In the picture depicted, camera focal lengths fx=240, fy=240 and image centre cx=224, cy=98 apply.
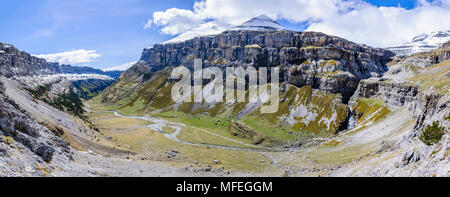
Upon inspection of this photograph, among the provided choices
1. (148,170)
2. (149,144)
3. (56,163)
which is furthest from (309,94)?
(56,163)

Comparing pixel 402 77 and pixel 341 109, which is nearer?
pixel 341 109

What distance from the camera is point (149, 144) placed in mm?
104312

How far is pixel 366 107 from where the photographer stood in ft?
412

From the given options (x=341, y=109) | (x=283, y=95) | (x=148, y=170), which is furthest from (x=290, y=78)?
(x=148, y=170)
